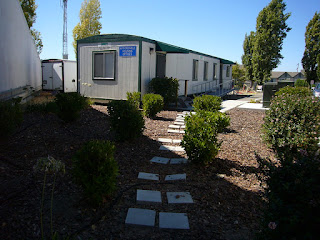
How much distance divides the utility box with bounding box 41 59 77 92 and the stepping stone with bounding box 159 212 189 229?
16.8 meters

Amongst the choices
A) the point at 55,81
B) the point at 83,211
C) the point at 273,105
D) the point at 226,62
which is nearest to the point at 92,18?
the point at 55,81

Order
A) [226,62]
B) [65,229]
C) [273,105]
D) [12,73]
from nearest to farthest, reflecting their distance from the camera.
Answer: [65,229] → [273,105] → [12,73] → [226,62]

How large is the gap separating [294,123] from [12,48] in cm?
909

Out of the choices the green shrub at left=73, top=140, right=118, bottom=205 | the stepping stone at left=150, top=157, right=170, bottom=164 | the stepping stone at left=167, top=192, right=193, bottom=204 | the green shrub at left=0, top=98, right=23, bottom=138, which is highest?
the green shrub at left=0, top=98, right=23, bottom=138

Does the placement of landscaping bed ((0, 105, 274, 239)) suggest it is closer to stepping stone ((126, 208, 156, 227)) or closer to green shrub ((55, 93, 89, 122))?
stepping stone ((126, 208, 156, 227))

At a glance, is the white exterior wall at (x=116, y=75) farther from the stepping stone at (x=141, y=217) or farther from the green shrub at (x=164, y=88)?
the stepping stone at (x=141, y=217)

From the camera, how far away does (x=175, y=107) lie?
1222 cm

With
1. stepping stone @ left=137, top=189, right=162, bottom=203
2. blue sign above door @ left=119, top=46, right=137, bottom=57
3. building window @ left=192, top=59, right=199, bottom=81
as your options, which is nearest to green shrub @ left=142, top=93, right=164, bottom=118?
blue sign above door @ left=119, top=46, right=137, bottom=57

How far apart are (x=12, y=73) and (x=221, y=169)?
8021 millimetres

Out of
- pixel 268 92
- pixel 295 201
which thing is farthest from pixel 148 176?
pixel 268 92

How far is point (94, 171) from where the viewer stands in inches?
127

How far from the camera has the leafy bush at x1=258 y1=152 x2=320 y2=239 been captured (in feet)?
5.65

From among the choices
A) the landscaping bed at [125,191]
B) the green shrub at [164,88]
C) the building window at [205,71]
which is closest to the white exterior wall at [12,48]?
the landscaping bed at [125,191]

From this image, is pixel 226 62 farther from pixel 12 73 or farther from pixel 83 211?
pixel 83 211
